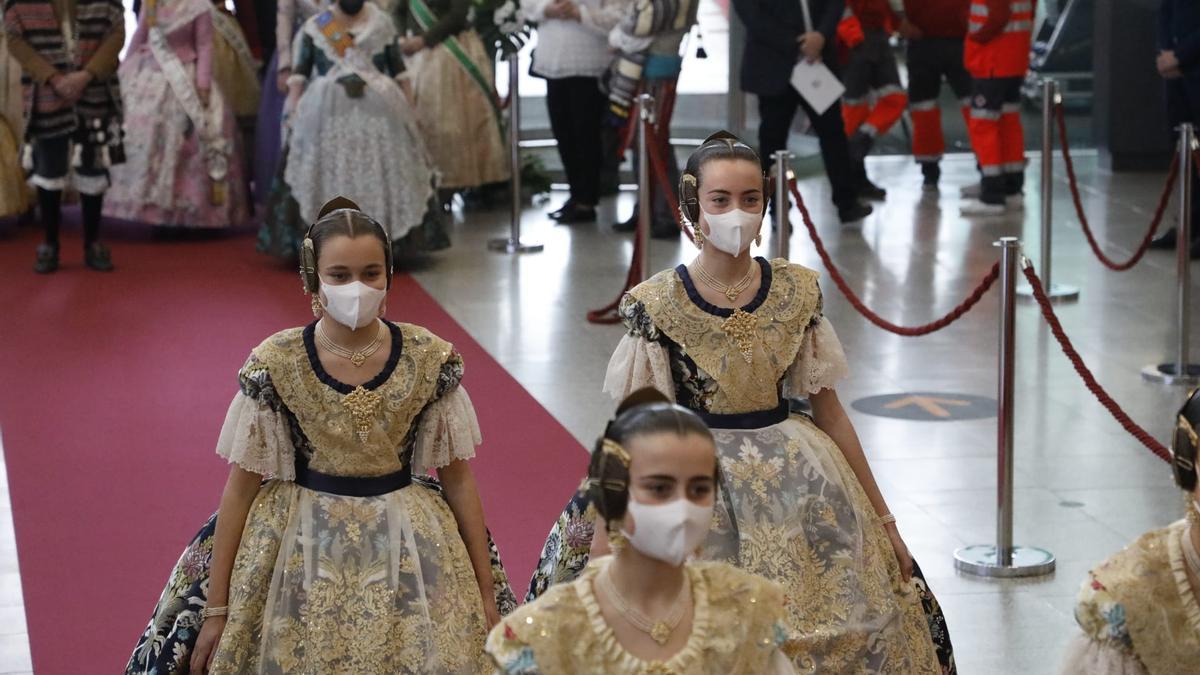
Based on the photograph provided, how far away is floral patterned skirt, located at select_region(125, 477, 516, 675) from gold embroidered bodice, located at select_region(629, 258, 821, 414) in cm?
60

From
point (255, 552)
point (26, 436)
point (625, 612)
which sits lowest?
point (26, 436)

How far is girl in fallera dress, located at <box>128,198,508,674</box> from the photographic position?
3.77 m

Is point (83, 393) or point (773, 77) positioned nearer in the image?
point (83, 393)

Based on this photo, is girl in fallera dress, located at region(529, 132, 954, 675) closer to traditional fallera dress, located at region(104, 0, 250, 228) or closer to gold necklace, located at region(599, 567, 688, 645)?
gold necklace, located at region(599, 567, 688, 645)

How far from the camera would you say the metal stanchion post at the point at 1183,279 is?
25.8 ft

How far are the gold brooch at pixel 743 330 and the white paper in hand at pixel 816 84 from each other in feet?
22.7

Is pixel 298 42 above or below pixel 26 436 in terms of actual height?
above

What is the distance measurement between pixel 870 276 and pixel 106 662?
598 cm

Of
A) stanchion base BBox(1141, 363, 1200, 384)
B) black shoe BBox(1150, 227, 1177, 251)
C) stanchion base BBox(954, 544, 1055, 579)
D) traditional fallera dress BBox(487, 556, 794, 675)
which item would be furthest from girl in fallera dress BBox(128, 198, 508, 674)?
black shoe BBox(1150, 227, 1177, 251)

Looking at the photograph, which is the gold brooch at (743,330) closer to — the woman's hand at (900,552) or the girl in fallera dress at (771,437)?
the girl in fallera dress at (771,437)

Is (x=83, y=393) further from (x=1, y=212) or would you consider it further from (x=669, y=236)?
(x=669, y=236)

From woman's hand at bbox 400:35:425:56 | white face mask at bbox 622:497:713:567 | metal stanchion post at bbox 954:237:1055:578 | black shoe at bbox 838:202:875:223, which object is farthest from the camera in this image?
black shoe at bbox 838:202:875:223

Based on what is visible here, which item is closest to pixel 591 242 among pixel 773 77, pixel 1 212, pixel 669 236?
pixel 669 236

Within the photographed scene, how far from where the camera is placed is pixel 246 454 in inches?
150
